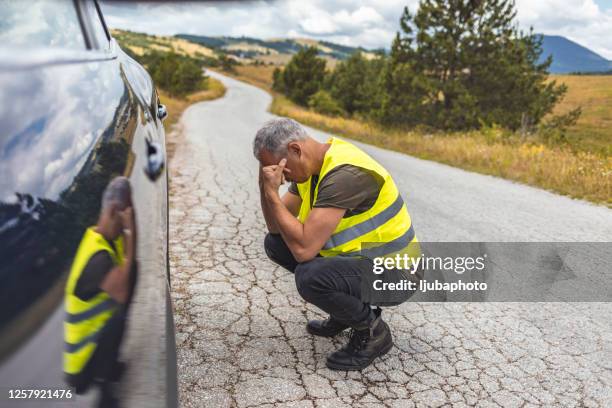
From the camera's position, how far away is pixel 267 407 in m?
1.95

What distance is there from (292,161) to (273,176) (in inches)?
4.9

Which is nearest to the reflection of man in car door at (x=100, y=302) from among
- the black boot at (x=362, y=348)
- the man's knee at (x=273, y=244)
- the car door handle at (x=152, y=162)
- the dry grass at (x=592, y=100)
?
the car door handle at (x=152, y=162)

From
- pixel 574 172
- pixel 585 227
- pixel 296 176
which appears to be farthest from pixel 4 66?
pixel 574 172

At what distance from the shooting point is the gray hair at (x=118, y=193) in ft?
2.83

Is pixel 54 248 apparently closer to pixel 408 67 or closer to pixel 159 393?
pixel 159 393

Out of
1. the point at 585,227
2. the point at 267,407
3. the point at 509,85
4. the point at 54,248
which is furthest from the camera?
the point at 509,85

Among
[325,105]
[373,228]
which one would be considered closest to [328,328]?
[373,228]

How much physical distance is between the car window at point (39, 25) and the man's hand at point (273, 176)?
859mm

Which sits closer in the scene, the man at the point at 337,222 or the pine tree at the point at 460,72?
the man at the point at 337,222

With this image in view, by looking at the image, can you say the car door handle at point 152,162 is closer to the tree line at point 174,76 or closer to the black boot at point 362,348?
the black boot at point 362,348

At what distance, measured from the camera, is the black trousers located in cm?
222

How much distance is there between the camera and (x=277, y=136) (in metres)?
2.11

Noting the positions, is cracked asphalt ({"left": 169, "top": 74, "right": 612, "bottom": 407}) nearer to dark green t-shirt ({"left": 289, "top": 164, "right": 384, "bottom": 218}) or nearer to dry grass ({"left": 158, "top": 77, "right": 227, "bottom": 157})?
dark green t-shirt ({"left": 289, "top": 164, "right": 384, "bottom": 218})

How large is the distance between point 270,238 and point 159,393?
1.86 metres
